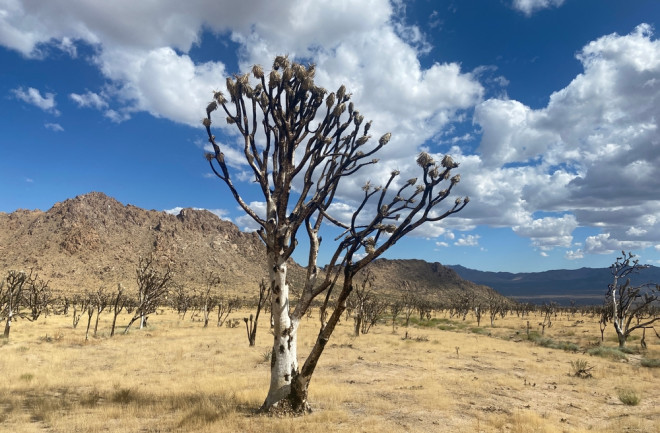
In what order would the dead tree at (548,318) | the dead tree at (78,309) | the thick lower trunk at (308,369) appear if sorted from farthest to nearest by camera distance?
1. the dead tree at (548,318)
2. the dead tree at (78,309)
3. the thick lower trunk at (308,369)

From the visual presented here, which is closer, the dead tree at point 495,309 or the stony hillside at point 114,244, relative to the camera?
the dead tree at point 495,309

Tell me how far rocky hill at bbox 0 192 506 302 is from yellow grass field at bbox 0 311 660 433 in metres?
91.6

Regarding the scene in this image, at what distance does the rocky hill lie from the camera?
114812 millimetres

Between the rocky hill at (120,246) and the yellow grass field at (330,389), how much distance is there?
9157 centimetres

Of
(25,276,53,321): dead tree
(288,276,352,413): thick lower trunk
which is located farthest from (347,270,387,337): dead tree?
(25,276,53,321): dead tree

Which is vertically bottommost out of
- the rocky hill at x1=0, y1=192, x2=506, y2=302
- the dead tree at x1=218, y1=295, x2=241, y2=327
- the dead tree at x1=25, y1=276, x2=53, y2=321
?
the dead tree at x1=218, y1=295, x2=241, y2=327

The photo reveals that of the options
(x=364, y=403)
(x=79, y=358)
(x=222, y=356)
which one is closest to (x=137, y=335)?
(x=79, y=358)

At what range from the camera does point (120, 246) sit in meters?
138

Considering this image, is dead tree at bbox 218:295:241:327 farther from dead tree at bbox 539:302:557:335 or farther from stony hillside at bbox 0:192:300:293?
stony hillside at bbox 0:192:300:293

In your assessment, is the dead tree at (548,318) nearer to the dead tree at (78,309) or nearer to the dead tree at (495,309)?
the dead tree at (495,309)

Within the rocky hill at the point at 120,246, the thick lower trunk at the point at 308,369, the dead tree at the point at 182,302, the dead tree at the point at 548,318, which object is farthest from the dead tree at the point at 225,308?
the rocky hill at the point at 120,246

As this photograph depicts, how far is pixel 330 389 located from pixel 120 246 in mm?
145404

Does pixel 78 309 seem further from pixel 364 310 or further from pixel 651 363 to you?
pixel 651 363

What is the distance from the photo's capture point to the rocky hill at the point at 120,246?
114812 mm
